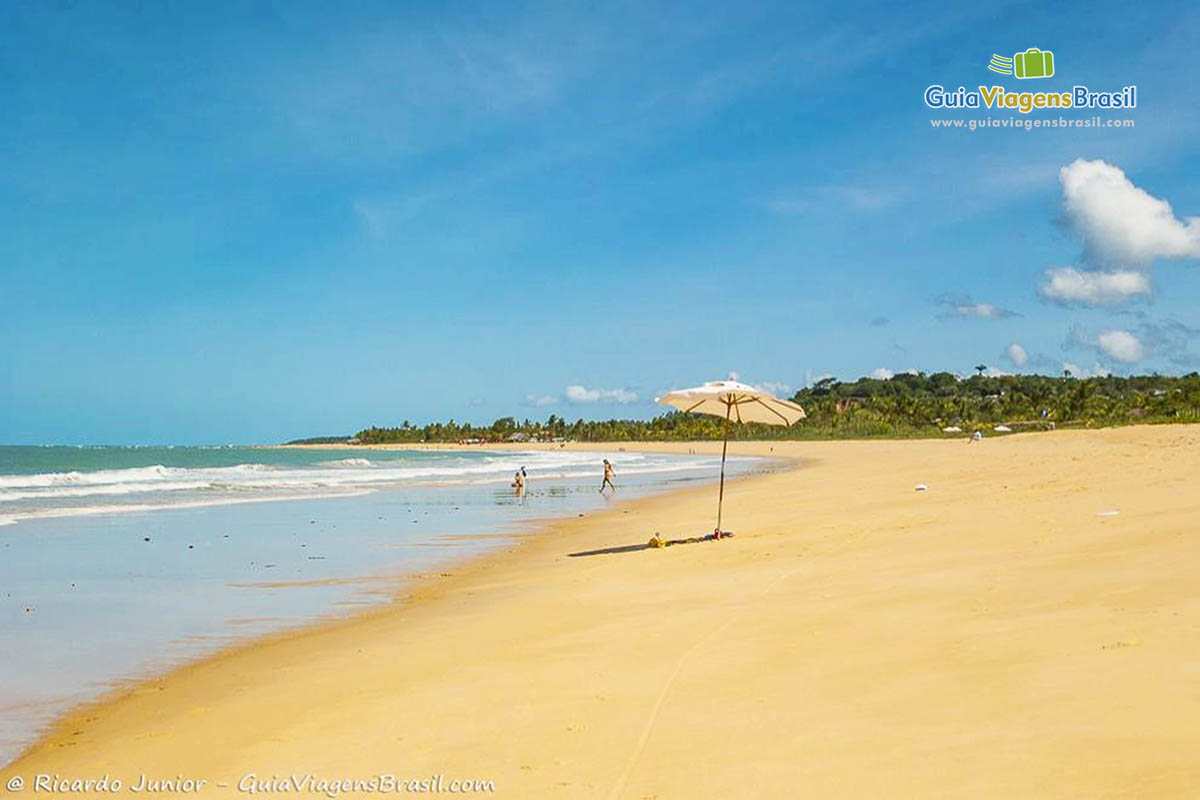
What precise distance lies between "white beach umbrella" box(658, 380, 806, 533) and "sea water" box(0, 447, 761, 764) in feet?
9.44

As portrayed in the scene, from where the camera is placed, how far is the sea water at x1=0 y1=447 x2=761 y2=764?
867 cm

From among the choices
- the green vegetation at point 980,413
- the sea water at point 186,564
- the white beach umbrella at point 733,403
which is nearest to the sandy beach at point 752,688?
the sea water at point 186,564

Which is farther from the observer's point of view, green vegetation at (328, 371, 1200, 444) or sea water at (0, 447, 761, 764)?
green vegetation at (328, 371, 1200, 444)

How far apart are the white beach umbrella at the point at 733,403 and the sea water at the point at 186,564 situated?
9.44ft

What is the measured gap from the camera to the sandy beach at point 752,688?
458 centimetres

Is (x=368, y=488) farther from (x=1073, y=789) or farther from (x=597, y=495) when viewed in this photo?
(x=1073, y=789)

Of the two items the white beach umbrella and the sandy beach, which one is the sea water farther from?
the white beach umbrella

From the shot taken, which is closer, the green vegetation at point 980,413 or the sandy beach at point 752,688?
the sandy beach at point 752,688

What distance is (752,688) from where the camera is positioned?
6055 millimetres

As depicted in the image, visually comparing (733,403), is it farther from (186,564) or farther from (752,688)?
(752,688)

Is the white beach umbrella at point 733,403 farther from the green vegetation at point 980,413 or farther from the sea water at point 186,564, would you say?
the green vegetation at point 980,413

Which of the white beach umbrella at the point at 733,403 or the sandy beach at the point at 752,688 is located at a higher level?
the white beach umbrella at the point at 733,403

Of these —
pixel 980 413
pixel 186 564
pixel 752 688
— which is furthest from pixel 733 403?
pixel 980 413

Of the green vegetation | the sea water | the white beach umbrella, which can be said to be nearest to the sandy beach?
the sea water
